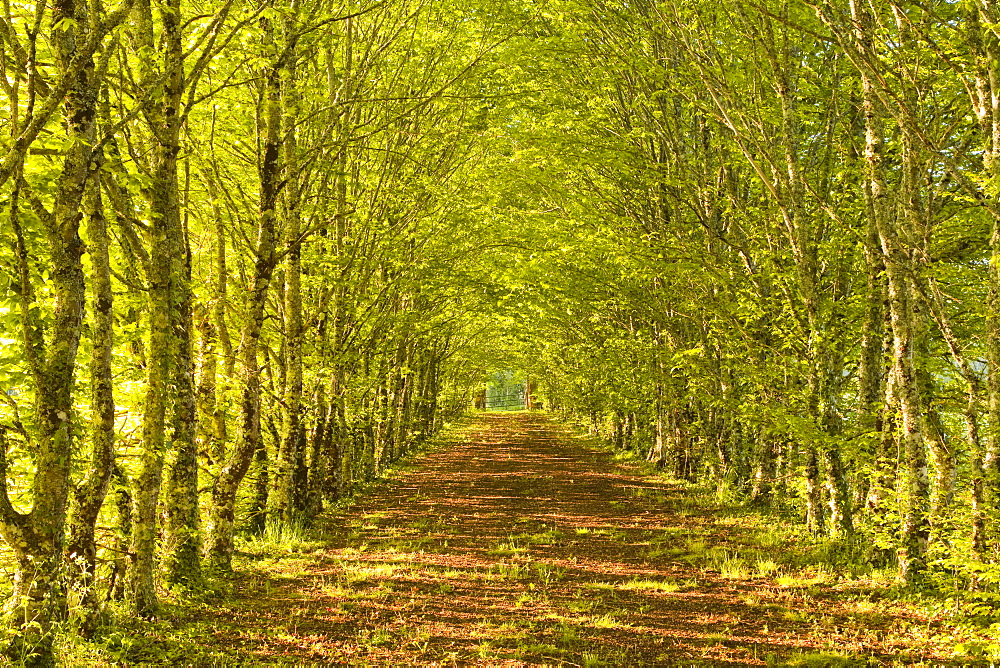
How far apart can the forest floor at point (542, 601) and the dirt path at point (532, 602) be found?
0.03 m

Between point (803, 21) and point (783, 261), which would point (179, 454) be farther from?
point (803, 21)

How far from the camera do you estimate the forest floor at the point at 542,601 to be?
7.08m

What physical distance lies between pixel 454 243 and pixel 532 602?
15635 millimetres

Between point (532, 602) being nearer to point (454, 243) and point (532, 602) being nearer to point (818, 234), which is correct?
point (818, 234)

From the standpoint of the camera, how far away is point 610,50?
43.9 feet

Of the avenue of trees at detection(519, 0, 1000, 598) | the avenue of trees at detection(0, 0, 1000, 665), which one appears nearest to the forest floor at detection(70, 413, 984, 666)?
the avenue of trees at detection(0, 0, 1000, 665)

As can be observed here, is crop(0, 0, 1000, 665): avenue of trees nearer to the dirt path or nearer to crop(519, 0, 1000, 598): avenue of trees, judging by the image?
crop(519, 0, 1000, 598): avenue of trees

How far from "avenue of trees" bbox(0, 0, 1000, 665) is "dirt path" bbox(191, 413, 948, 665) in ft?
4.16

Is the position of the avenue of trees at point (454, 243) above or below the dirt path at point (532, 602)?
above

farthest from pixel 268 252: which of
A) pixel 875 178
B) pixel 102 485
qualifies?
pixel 875 178

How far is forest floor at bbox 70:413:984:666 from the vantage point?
23.2ft

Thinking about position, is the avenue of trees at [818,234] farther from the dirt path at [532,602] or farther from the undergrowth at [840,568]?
the dirt path at [532,602]

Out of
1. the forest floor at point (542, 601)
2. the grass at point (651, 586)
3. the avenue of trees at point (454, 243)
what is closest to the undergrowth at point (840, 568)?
the forest floor at point (542, 601)

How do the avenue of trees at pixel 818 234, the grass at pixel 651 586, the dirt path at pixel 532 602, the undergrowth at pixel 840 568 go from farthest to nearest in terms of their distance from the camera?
the grass at pixel 651 586, the avenue of trees at pixel 818 234, the dirt path at pixel 532 602, the undergrowth at pixel 840 568
